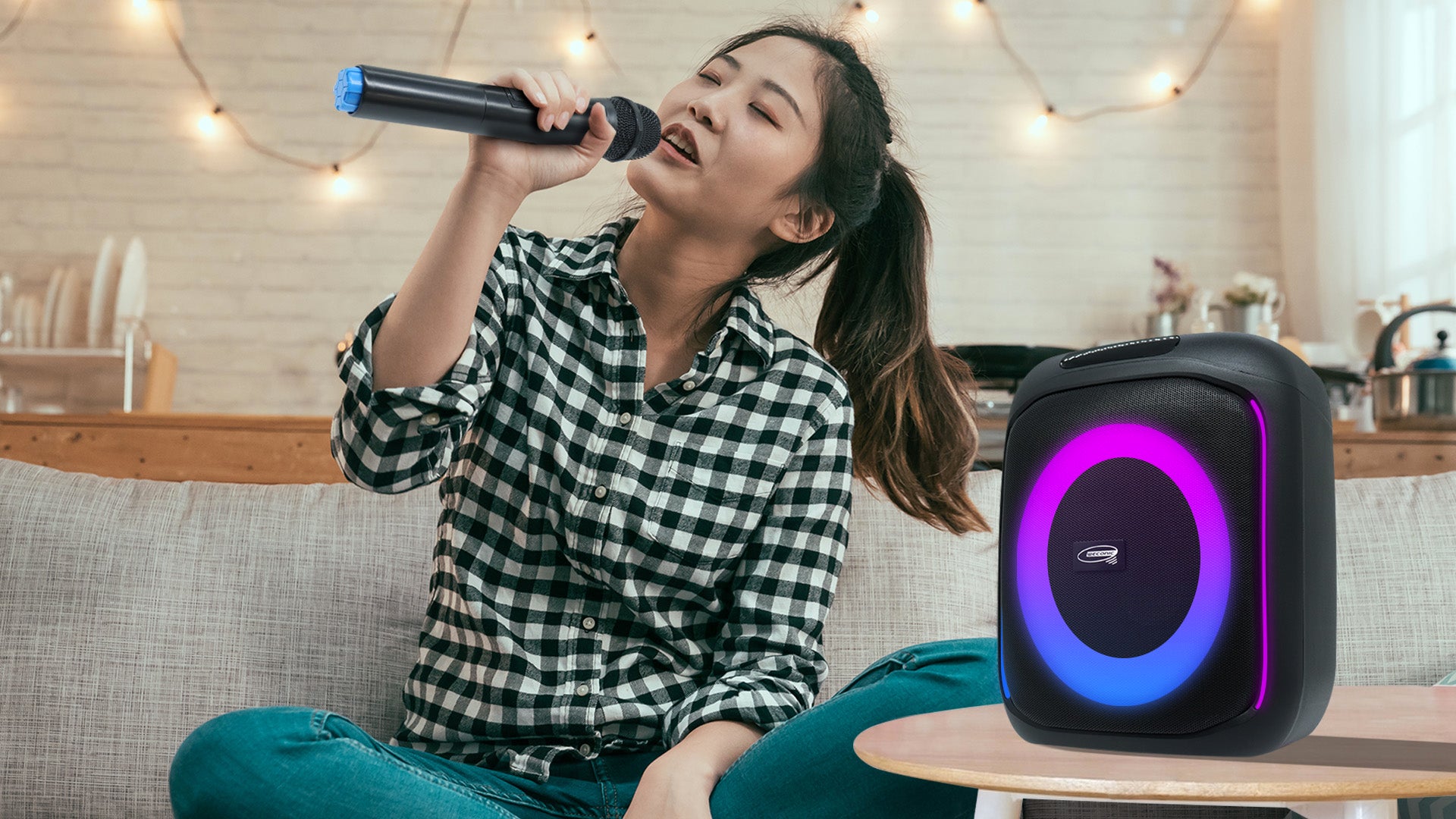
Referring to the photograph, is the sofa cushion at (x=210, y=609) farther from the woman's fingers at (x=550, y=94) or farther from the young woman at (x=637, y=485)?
the woman's fingers at (x=550, y=94)

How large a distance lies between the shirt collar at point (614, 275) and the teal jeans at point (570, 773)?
0.34 meters

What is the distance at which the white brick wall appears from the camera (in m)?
3.22

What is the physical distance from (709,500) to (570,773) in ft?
0.84

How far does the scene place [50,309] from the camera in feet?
9.82

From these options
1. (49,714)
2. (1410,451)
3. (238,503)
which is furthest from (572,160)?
(1410,451)

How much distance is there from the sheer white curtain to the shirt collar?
224 centimetres

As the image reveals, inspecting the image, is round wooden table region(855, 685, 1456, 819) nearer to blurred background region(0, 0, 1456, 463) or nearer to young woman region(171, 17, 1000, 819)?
young woman region(171, 17, 1000, 819)

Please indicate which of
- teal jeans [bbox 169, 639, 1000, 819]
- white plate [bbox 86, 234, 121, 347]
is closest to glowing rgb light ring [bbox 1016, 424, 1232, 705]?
teal jeans [bbox 169, 639, 1000, 819]

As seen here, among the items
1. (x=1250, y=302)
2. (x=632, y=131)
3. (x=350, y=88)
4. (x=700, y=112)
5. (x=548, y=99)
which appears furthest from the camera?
(x=1250, y=302)

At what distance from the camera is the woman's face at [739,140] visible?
993 millimetres

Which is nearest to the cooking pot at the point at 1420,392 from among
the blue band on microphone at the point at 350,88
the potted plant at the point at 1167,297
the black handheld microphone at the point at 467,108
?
the potted plant at the point at 1167,297

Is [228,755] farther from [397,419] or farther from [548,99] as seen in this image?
[548,99]

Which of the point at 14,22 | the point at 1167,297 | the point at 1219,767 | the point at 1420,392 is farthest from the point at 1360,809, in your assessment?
the point at 14,22

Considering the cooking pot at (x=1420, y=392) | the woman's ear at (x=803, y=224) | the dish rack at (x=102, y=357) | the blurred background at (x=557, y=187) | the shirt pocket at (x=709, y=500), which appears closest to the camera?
the shirt pocket at (x=709, y=500)
